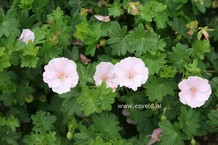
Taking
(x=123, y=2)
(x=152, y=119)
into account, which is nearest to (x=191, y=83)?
(x=152, y=119)

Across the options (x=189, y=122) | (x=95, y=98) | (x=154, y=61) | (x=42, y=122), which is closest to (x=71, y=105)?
(x=95, y=98)

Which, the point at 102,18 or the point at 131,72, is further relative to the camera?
the point at 102,18

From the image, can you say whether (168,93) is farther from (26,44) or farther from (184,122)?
(26,44)

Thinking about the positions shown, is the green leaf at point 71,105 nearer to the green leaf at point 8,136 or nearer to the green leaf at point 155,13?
the green leaf at point 8,136

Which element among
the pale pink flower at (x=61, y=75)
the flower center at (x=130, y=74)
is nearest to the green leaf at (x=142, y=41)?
the flower center at (x=130, y=74)

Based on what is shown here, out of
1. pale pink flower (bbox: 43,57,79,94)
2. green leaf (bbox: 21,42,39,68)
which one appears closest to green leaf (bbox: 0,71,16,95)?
green leaf (bbox: 21,42,39,68)

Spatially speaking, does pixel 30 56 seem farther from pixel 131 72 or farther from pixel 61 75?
pixel 131 72
